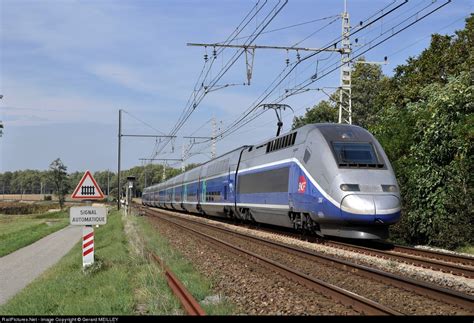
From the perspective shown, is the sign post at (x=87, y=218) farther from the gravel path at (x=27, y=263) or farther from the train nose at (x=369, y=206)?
the train nose at (x=369, y=206)

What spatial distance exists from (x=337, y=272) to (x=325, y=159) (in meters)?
4.74

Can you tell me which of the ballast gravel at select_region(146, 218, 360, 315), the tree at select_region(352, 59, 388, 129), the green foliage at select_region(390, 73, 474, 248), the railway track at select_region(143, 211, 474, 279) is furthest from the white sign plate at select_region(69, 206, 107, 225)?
the tree at select_region(352, 59, 388, 129)

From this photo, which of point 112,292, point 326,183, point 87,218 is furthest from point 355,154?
point 112,292

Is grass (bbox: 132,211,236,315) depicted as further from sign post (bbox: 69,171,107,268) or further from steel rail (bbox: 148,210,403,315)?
sign post (bbox: 69,171,107,268)

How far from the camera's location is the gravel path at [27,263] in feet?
41.4

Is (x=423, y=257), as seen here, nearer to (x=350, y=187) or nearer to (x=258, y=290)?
(x=350, y=187)

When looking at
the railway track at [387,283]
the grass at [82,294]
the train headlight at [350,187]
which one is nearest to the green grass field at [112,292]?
the grass at [82,294]

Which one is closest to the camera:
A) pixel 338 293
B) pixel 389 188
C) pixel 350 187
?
pixel 338 293

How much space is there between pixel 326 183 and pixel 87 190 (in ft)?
20.6

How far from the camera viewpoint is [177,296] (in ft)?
25.3

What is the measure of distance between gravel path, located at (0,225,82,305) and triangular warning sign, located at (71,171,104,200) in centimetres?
253

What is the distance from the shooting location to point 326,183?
47.0ft

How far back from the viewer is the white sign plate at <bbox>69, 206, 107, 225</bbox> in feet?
39.2

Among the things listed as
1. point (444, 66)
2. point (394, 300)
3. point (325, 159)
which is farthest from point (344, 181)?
point (444, 66)
